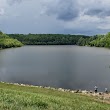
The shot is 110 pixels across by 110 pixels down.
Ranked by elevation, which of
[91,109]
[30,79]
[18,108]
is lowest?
[30,79]

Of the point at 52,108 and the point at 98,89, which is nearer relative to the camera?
the point at 52,108

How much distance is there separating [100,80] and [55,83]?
39.3 ft

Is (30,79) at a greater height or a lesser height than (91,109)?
lesser

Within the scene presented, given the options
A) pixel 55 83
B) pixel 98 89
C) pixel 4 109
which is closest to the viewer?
pixel 4 109


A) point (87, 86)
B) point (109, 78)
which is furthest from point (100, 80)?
point (87, 86)

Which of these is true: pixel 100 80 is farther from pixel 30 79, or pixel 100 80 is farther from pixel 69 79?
pixel 30 79

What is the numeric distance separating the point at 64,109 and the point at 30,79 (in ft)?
168

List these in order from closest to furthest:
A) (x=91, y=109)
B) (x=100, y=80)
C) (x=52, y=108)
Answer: (x=52, y=108)
(x=91, y=109)
(x=100, y=80)

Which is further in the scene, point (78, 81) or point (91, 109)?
point (78, 81)

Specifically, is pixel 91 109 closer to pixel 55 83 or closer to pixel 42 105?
pixel 42 105

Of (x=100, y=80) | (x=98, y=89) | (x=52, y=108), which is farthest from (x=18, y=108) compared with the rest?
(x=100, y=80)

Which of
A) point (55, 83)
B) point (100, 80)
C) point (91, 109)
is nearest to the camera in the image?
point (91, 109)

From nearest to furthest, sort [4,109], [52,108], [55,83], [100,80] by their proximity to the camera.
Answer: [4,109] < [52,108] < [55,83] < [100,80]

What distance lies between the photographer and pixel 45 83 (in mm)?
61469
